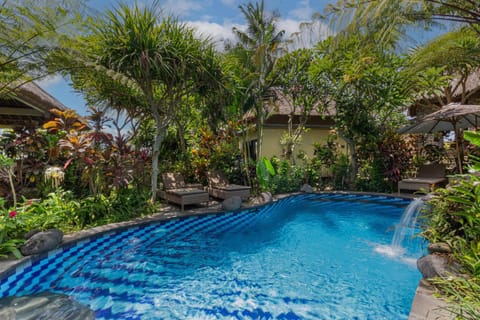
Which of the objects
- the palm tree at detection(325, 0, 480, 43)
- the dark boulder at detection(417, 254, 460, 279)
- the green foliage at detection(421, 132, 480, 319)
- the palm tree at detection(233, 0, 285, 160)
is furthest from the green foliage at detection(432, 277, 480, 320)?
the palm tree at detection(233, 0, 285, 160)

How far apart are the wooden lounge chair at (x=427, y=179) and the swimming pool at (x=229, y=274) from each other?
3.31m

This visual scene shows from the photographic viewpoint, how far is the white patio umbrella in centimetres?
765

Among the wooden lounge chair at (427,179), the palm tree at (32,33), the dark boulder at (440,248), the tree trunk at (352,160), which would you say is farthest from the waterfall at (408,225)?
the palm tree at (32,33)

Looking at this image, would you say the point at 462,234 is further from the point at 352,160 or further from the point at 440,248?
the point at 352,160

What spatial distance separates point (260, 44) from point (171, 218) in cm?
730

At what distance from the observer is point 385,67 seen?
9.64m

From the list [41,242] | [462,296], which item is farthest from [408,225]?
[41,242]

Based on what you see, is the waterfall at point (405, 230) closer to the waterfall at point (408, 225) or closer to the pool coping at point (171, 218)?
the waterfall at point (408, 225)

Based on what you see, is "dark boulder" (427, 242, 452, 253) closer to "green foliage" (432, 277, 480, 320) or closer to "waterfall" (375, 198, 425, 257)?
"green foliage" (432, 277, 480, 320)

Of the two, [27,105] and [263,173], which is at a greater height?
[27,105]

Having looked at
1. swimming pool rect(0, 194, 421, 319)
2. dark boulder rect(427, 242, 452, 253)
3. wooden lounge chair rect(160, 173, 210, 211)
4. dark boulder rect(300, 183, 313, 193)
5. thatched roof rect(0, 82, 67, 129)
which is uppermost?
thatched roof rect(0, 82, 67, 129)

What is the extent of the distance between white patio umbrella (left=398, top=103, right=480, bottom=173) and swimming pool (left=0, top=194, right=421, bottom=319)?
167 inches

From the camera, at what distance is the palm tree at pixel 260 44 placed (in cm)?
930

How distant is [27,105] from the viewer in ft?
26.7
